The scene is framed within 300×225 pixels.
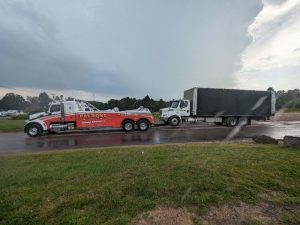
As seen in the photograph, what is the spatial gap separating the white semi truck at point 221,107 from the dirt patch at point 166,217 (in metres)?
17.5

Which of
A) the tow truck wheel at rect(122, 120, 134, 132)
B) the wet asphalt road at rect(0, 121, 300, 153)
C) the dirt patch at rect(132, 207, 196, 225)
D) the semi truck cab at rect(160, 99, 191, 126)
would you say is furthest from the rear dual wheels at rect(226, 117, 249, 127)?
the dirt patch at rect(132, 207, 196, 225)

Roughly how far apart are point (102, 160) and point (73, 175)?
55.3 inches

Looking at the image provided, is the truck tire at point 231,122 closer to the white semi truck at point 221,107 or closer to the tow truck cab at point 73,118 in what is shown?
the white semi truck at point 221,107

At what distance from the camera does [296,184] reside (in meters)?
4.79

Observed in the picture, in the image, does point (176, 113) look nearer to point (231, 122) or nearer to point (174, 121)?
point (174, 121)

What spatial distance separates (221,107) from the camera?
2223cm

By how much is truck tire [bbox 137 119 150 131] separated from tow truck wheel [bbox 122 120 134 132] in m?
0.61

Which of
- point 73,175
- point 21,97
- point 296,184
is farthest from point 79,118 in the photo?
point 21,97

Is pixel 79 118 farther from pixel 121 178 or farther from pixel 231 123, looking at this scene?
pixel 231 123

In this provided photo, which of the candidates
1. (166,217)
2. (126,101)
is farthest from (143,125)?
(126,101)

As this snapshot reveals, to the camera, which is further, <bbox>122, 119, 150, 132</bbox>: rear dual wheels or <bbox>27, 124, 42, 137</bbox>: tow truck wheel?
<bbox>122, 119, 150, 132</bbox>: rear dual wheels

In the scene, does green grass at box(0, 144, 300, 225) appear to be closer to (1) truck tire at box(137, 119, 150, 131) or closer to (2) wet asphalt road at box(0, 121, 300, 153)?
(2) wet asphalt road at box(0, 121, 300, 153)

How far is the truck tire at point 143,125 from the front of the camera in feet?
58.9

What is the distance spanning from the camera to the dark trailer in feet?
71.6
